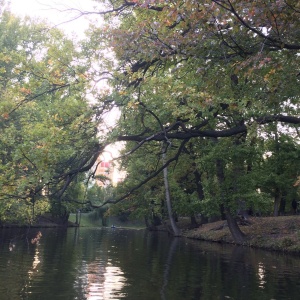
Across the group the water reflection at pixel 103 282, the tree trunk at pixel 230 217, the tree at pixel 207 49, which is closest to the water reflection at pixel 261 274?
the water reflection at pixel 103 282

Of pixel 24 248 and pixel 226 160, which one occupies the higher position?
pixel 226 160

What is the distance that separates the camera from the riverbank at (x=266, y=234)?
28.1 metres

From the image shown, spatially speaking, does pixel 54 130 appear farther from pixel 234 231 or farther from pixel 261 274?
pixel 234 231

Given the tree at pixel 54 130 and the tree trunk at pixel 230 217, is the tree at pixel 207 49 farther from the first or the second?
the tree trunk at pixel 230 217

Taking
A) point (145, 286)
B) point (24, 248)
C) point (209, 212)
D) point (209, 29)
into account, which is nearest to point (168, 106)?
point (209, 29)

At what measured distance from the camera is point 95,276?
15266 mm

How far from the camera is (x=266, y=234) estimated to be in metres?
32.3

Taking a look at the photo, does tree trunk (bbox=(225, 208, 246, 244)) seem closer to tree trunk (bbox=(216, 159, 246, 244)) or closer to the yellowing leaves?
tree trunk (bbox=(216, 159, 246, 244))

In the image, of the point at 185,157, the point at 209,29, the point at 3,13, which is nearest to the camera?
the point at 209,29

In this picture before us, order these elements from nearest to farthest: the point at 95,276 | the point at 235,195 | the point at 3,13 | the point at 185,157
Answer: the point at 95,276 → the point at 235,195 → the point at 185,157 → the point at 3,13

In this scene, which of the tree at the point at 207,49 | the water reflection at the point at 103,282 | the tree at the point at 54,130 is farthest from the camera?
the tree at the point at 54,130

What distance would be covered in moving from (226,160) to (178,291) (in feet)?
63.1

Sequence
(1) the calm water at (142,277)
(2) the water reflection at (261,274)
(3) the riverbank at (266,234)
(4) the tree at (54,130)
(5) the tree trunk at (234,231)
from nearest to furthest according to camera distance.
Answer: (1) the calm water at (142,277) → (4) the tree at (54,130) → (2) the water reflection at (261,274) → (3) the riverbank at (266,234) → (5) the tree trunk at (234,231)

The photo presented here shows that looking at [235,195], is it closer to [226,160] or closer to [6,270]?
[226,160]
